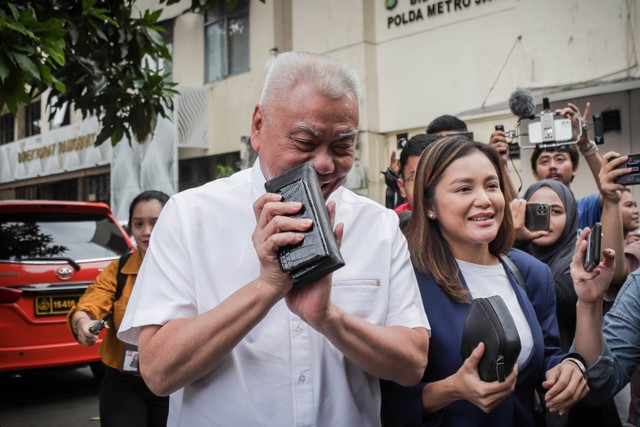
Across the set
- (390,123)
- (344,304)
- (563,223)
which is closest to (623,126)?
(390,123)

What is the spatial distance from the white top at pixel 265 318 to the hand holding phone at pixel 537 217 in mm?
1818

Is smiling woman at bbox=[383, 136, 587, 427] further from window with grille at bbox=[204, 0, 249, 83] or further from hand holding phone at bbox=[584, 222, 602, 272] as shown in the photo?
window with grille at bbox=[204, 0, 249, 83]

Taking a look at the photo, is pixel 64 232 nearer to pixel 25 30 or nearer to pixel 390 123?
pixel 25 30

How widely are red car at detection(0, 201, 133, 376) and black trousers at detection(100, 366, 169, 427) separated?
9.72ft

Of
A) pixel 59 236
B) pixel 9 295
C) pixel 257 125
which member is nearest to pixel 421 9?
pixel 59 236

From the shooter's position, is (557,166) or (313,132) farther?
(557,166)

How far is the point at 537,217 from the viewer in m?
3.60

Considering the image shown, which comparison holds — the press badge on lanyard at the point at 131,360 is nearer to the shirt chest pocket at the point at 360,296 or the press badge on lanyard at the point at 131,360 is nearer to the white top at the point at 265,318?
the white top at the point at 265,318

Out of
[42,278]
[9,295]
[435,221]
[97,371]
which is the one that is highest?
[435,221]

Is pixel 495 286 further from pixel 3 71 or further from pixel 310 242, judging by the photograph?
pixel 3 71

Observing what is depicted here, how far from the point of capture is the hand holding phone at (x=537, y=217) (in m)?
3.58

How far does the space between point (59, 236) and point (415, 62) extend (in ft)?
29.4

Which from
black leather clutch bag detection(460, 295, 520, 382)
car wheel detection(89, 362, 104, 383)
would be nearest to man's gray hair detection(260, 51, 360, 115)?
black leather clutch bag detection(460, 295, 520, 382)

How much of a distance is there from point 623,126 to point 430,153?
9.14 meters
